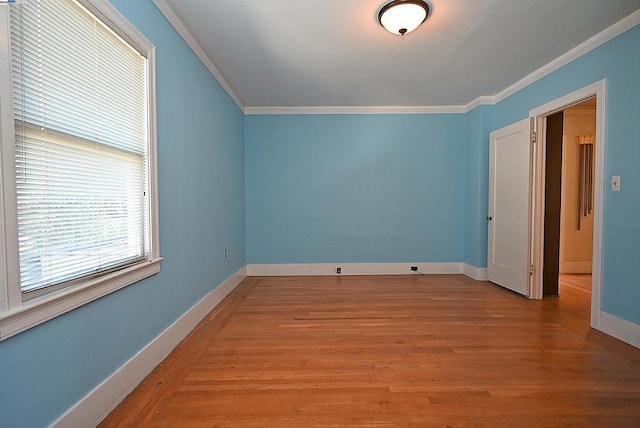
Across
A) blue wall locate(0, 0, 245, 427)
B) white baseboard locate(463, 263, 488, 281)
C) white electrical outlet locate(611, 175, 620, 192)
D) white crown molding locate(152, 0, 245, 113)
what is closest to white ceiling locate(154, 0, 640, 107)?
white crown molding locate(152, 0, 245, 113)

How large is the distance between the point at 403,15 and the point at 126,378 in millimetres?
3056

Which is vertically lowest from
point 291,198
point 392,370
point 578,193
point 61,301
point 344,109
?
A: point 392,370

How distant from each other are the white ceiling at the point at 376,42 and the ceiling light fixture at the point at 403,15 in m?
0.07

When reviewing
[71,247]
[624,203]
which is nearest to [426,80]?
[624,203]

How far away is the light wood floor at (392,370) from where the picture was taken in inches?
60.8

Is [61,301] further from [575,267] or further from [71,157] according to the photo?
[575,267]

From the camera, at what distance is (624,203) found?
237 cm

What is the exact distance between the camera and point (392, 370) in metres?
1.96

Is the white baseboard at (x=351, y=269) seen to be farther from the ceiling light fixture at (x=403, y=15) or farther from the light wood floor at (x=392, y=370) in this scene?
the ceiling light fixture at (x=403, y=15)

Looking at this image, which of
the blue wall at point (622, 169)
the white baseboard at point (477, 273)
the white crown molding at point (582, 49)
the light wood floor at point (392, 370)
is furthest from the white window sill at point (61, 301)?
the white baseboard at point (477, 273)

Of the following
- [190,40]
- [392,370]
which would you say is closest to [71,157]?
[190,40]

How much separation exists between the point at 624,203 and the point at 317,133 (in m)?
3.56

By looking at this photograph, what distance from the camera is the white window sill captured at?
107cm

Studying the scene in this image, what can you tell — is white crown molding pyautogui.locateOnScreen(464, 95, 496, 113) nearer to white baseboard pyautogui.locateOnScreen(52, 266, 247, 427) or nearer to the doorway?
the doorway
